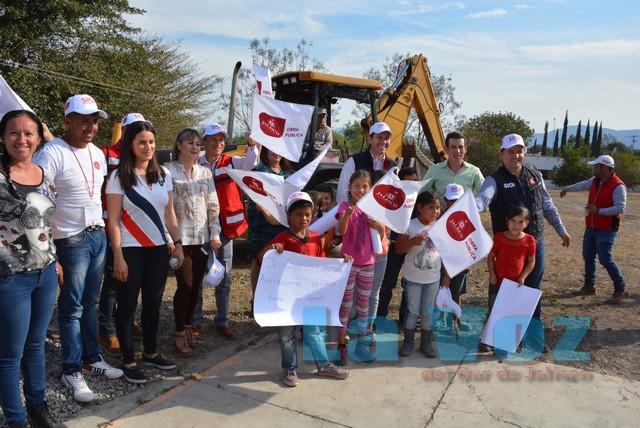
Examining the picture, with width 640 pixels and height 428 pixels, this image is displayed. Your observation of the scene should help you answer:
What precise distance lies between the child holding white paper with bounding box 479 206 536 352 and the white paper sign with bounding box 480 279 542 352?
77 mm

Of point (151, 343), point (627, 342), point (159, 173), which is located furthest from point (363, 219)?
point (627, 342)

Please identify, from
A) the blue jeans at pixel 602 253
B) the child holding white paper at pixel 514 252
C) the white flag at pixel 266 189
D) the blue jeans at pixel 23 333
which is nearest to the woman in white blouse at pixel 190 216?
the white flag at pixel 266 189

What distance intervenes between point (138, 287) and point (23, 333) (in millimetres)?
903

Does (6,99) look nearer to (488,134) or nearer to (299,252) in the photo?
(299,252)

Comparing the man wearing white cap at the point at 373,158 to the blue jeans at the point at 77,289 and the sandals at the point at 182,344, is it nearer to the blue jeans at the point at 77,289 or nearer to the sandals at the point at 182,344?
the sandals at the point at 182,344

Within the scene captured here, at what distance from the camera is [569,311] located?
5.71m

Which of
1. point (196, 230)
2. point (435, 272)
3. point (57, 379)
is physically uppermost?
point (196, 230)


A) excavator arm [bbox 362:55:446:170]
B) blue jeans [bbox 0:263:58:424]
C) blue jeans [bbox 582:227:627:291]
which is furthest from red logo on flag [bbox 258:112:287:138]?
excavator arm [bbox 362:55:446:170]

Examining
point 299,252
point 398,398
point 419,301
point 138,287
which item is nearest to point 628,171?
point 419,301

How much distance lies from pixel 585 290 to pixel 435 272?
3407 millimetres

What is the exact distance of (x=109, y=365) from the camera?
3654 millimetres

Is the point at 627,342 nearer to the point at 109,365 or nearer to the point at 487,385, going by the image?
the point at 487,385

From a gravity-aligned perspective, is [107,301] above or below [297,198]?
below

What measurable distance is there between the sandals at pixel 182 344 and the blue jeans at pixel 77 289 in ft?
2.54
